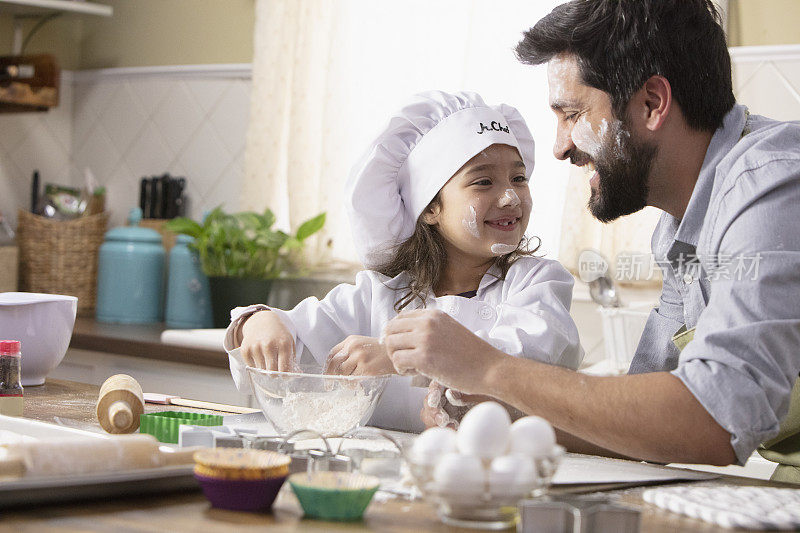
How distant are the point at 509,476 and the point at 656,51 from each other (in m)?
0.83

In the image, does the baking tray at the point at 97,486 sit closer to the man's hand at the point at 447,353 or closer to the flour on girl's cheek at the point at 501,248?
the man's hand at the point at 447,353

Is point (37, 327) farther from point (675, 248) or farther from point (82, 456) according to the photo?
point (675, 248)

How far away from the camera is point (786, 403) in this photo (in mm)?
1110

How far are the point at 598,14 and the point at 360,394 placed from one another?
675 mm

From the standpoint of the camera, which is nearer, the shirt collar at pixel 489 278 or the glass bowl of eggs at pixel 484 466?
the glass bowl of eggs at pixel 484 466

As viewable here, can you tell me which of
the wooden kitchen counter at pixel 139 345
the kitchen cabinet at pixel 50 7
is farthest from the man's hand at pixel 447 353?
the kitchen cabinet at pixel 50 7

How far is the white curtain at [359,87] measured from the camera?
268 centimetres

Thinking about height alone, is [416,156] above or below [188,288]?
above

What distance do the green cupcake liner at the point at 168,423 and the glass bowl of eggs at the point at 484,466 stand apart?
436 millimetres

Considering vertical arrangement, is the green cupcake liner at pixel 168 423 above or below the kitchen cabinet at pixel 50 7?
below

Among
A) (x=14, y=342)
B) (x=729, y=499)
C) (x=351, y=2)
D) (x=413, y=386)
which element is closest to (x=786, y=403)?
(x=729, y=499)

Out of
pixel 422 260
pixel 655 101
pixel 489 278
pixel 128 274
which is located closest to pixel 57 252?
pixel 128 274

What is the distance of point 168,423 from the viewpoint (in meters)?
1.18

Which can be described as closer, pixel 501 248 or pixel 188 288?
pixel 501 248
